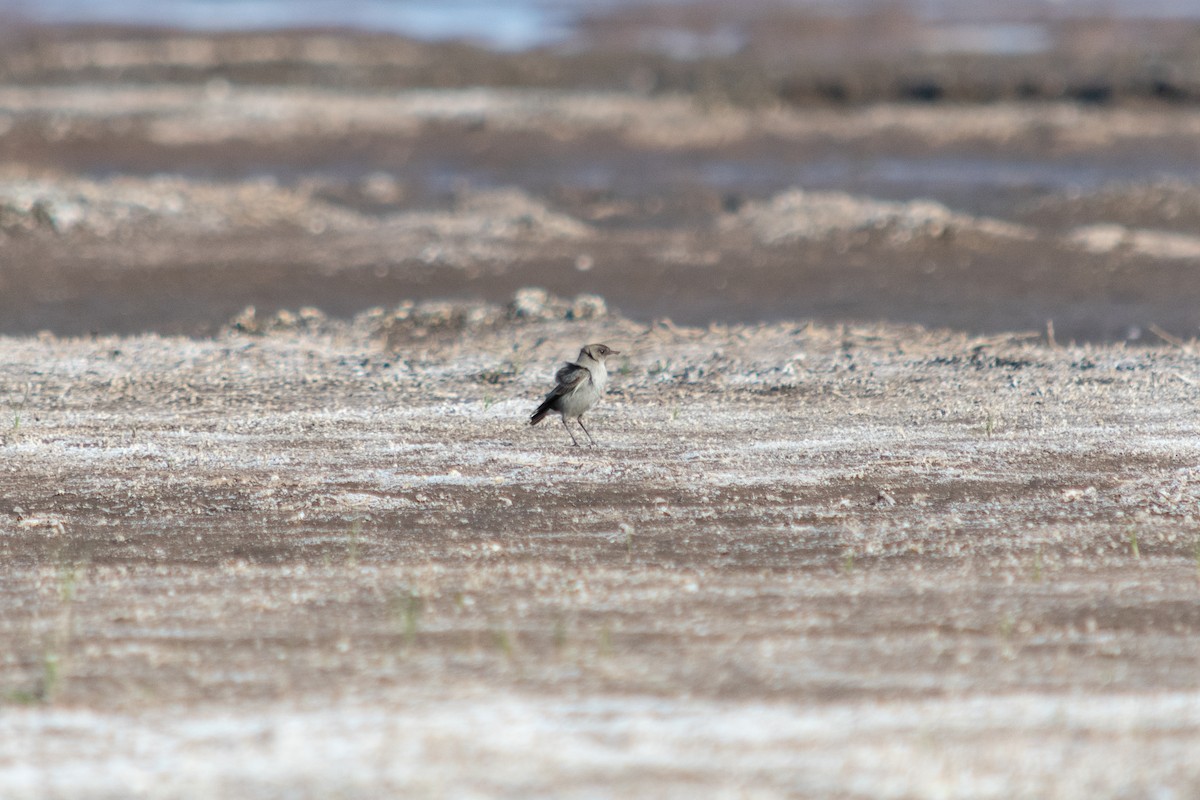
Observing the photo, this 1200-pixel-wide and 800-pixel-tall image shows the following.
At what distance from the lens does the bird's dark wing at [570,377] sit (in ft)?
28.5

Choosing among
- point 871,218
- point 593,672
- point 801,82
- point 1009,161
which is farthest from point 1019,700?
point 801,82

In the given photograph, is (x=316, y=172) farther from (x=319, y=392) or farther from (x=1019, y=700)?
(x=1019, y=700)

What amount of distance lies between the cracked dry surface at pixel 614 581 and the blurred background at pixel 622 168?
14.4 feet

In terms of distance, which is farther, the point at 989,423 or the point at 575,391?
the point at 989,423

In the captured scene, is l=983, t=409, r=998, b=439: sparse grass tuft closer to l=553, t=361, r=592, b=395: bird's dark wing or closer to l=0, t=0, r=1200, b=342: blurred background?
l=553, t=361, r=592, b=395: bird's dark wing

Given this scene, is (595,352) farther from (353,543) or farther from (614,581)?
(614,581)

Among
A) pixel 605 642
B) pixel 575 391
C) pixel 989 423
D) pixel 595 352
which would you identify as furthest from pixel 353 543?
pixel 989 423

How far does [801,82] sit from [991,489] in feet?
84.2

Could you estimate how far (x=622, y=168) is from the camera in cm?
2570

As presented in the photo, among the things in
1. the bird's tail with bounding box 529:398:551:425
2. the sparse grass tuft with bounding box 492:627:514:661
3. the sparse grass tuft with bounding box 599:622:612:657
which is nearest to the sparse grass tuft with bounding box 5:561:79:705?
the sparse grass tuft with bounding box 492:627:514:661

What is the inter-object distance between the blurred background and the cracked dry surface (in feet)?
14.4

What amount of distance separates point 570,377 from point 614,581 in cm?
244

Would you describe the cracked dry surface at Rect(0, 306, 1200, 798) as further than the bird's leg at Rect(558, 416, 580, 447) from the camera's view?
No

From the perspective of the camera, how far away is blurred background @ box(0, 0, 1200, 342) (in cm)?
1573
